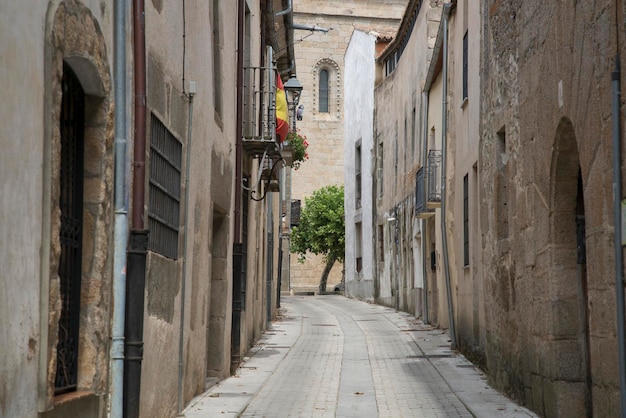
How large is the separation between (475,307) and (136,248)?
8.62m

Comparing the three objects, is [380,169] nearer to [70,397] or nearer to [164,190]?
[164,190]

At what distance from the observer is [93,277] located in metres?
6.44

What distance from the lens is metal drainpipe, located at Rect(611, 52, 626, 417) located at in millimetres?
6613

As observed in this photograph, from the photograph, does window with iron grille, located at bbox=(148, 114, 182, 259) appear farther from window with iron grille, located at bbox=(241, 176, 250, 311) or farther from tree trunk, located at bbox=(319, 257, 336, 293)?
tree trunk, located at bbox=(319, 257, 336, 293)

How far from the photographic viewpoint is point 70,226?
6227 millimetres

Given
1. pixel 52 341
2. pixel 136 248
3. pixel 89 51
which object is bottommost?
pixel 52 341

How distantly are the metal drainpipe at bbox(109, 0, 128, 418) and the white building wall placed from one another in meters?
26.3

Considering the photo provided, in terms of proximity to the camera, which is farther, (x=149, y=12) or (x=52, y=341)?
(x=149, y=12)

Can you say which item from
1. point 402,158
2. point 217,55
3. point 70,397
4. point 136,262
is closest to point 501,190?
point 217,55

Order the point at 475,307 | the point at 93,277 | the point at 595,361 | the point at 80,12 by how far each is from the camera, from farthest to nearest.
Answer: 1. the point at 475,307
2. the point at 595,361
3. the point at 93,277
4. the point at 80,12

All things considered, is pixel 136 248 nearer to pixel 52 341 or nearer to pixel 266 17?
pixel 52 341

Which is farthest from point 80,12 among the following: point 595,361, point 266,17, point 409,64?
point 409,64

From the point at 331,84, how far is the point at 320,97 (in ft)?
2.76

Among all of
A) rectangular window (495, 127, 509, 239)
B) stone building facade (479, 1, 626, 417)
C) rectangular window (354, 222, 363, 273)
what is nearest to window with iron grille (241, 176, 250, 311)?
stone building facade (479, 1, 626, 417)
